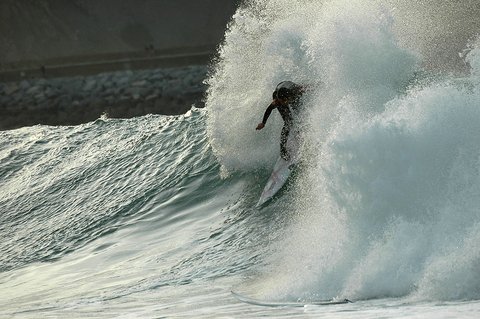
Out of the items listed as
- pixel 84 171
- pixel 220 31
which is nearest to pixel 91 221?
pixel 84 171

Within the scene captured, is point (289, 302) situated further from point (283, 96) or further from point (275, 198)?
point (283, 96)

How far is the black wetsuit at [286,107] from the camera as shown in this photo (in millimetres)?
13406

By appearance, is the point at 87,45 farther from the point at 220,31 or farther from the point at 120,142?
the point at 120,142

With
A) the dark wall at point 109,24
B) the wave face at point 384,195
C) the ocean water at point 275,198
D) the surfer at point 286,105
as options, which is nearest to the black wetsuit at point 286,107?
the surfer at point 286,105

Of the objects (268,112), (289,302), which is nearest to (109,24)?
(268,112)

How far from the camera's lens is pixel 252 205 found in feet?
43.6

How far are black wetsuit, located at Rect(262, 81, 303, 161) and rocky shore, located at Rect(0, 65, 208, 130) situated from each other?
19.0 metres

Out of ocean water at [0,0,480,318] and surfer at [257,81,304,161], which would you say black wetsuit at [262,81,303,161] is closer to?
surfer at [257,81,304,161]

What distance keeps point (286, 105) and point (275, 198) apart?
1.12 m

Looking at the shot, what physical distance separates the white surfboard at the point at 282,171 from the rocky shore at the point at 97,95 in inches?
752

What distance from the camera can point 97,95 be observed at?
3419cm

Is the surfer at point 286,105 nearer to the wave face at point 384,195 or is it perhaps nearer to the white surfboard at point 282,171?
the white surfboard at point 282,171

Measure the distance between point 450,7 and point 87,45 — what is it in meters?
12.0

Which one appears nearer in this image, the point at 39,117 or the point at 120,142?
the point at 120,142
